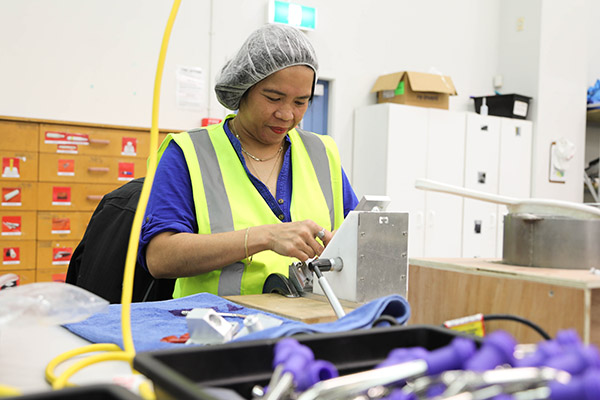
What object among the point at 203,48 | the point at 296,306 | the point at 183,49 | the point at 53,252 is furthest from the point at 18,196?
the point at 296,306

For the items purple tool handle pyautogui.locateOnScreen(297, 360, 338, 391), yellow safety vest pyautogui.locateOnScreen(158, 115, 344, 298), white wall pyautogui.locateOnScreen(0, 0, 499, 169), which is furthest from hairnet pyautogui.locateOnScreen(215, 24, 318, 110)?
white wall pyautogui.locateOnScreen(0, 0, 499, 169)

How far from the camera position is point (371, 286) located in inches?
47.7

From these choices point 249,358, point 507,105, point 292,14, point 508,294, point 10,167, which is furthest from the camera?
point 507,105

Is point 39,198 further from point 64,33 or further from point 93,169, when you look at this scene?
point 64,33

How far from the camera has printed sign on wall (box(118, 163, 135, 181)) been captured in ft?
11.5

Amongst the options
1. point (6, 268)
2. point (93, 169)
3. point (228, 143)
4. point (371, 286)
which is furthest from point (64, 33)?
point (371, 286)

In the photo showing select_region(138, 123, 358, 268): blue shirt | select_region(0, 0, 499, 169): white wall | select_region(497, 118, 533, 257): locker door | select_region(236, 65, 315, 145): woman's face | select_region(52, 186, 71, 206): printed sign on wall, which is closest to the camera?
select_region(138, 123, 358, 268): blue shirt

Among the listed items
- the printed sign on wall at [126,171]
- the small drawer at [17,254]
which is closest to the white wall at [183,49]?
the printed sign on wall at [126,171]

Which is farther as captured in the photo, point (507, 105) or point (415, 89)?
point (507, 105)

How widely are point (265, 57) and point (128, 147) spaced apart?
223 cm

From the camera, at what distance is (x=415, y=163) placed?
446 cm

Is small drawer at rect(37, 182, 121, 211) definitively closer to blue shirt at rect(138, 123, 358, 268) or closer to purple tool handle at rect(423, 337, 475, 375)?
blue shirt at rect(138, 123, 358, 268)

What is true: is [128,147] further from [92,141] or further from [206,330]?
[206,330]

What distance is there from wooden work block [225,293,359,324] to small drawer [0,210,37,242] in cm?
247
